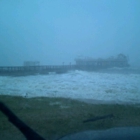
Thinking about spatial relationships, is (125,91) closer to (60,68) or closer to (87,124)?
(87,124)

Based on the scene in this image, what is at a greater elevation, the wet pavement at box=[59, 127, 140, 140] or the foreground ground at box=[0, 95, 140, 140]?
the wet pavement at box=[59, 127, 140, 140]

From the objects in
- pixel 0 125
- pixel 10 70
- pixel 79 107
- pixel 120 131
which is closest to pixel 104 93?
pixel 79 107

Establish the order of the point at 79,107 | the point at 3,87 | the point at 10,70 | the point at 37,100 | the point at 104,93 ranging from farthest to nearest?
the point at 10,70 < the point at 3,87 < the point at 104,93 < the point at 37,100 < the point at 79,107

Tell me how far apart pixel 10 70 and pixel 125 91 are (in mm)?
9459

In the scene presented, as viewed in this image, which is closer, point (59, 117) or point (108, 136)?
point (108, 136)

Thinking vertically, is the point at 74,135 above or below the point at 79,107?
above

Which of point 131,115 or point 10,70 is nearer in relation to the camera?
point 131,115

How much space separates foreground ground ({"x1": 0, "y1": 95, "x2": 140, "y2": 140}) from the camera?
423 centimetres

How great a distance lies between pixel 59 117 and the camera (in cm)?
512

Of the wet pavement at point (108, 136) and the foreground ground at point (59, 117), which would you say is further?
the foreground ground at point (59, 117)

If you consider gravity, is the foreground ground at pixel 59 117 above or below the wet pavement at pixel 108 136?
below

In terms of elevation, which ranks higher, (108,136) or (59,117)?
(108,136)

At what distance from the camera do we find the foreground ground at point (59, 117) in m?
4.23

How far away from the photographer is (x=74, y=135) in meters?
1.87
